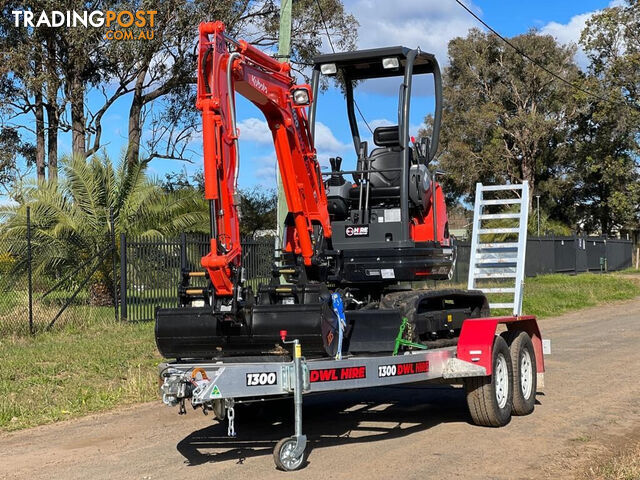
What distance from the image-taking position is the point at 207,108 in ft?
23.9

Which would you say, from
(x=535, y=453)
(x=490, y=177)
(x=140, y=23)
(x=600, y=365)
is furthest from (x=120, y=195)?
(x=490, y=177)

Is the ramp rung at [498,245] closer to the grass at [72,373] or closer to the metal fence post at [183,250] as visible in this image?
the grass at [72,373]

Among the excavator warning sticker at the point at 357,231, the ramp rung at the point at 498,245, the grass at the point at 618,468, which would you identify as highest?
the excavator warning sticker at the point at 357,231

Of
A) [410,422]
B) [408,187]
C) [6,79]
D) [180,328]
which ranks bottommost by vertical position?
[410,422]

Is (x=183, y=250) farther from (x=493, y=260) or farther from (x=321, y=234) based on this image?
(x=321, y=234)

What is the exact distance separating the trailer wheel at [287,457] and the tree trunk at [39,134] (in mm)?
21001

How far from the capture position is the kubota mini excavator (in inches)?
291

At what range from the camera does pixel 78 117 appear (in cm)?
2850

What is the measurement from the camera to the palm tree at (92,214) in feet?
63.8

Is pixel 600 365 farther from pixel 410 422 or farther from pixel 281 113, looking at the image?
pixel 281 113

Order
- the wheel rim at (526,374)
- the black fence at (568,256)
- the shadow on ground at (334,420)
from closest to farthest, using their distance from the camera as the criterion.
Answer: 1. the shadow on ground at (334,420)
2. the wheel rim at (526,374)
3. the black fence at (568,256)

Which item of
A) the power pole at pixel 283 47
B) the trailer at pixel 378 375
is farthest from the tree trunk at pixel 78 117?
the trailer at pixel 378 375

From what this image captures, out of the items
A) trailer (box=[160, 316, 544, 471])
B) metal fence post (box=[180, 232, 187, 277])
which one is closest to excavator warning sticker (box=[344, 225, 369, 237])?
trailer (box=[160, 316, 544, 471])

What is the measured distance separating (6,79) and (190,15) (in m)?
6.72
